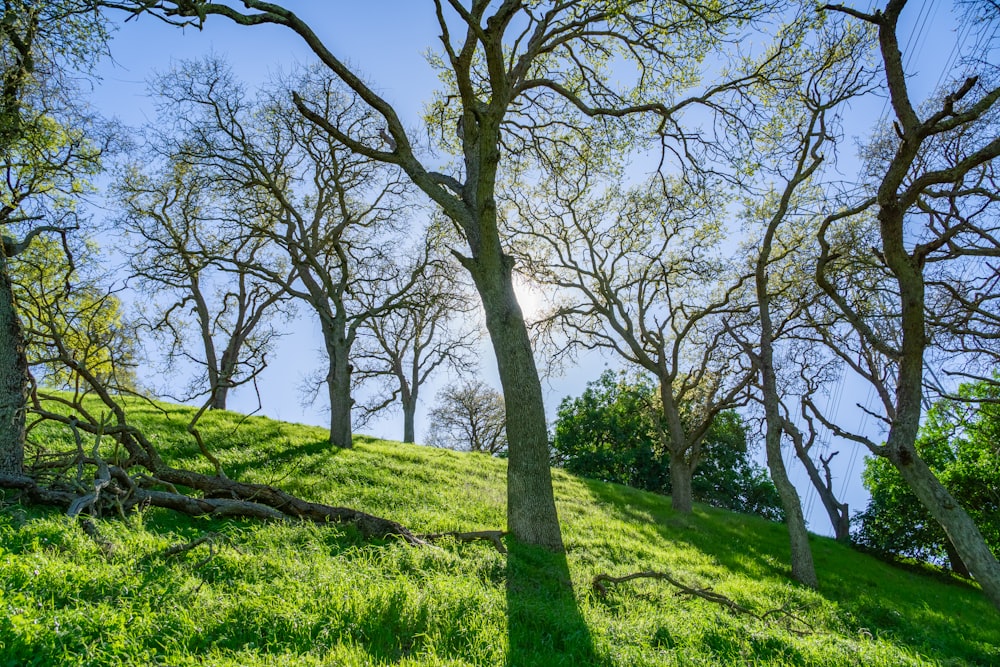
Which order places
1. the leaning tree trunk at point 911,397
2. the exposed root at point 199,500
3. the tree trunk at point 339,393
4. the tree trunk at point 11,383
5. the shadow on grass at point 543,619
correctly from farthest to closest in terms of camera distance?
the tree trunk at point 339,393 < the leaning tree trunk at point 911,397 < the tree trunk at point 11,383 < the exposed root at point 199,500 < the shadow on grass at point 543,619

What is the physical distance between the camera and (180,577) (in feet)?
14.4

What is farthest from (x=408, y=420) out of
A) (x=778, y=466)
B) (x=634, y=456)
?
(x=778, y=466)

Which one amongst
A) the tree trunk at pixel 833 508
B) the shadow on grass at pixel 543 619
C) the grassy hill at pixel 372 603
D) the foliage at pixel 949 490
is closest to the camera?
the grassy hill at pixel 372 603

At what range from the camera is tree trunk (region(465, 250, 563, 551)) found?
26.2 ft

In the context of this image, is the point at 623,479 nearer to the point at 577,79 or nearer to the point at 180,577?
the point at 577,79

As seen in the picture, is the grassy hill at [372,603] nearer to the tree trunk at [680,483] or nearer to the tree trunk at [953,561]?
the tree trunk at [680,483]

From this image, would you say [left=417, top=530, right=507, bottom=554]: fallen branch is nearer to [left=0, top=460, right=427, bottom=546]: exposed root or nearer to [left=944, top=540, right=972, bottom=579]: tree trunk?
[left=0, top=460, right=427, bottom=546]: exposed root

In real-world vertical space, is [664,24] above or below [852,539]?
above

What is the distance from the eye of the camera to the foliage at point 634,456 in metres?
35.1

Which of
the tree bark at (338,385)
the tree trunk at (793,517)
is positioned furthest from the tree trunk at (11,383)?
the tree trunk at (793,517)

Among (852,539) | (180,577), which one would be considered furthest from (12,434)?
(852,539)

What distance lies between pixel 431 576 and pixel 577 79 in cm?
1130

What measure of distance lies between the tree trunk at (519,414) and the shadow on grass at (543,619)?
95cm

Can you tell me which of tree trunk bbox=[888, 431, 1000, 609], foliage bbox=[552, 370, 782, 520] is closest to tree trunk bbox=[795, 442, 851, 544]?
foliage bbox=[552, 370, 782, 520]
